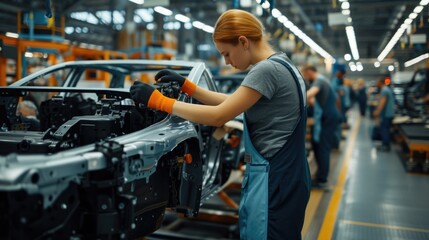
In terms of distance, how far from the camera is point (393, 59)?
6.79 metres

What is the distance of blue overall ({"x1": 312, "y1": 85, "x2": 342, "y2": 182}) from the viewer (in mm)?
5777

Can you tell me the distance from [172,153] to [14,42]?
4.57m

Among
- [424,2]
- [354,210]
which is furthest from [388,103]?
[354,210]

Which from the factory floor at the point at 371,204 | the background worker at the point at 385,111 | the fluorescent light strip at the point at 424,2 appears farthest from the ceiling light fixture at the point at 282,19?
the fluorescent light strip at the point at 424,2

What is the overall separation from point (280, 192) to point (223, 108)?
0.55 m

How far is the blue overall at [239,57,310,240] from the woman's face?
0.17 meters

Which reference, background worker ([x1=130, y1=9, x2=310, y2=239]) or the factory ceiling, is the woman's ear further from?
the factory ceiling

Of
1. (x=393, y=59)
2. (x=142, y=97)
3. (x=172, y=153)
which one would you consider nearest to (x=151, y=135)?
(x=142, y=97)

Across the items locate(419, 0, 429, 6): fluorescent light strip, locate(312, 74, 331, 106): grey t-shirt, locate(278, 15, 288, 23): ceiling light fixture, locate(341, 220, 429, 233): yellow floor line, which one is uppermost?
locate(278, 15, 288, 23): ceiling light fixture

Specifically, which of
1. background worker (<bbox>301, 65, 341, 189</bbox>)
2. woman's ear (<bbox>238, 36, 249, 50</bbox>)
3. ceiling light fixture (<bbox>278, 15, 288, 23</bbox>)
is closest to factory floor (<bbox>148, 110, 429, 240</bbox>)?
background worker (<bbox>301, 65, 341, 189</bbox>)

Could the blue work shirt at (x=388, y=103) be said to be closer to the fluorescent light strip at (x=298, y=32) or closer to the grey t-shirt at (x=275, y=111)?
the fluorescent light strip at (x=298, y=32)

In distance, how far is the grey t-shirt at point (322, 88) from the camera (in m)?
5.82

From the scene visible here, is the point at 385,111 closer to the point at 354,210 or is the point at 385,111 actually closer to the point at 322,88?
the point at 322,88

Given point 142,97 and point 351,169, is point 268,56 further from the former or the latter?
point 351,169
